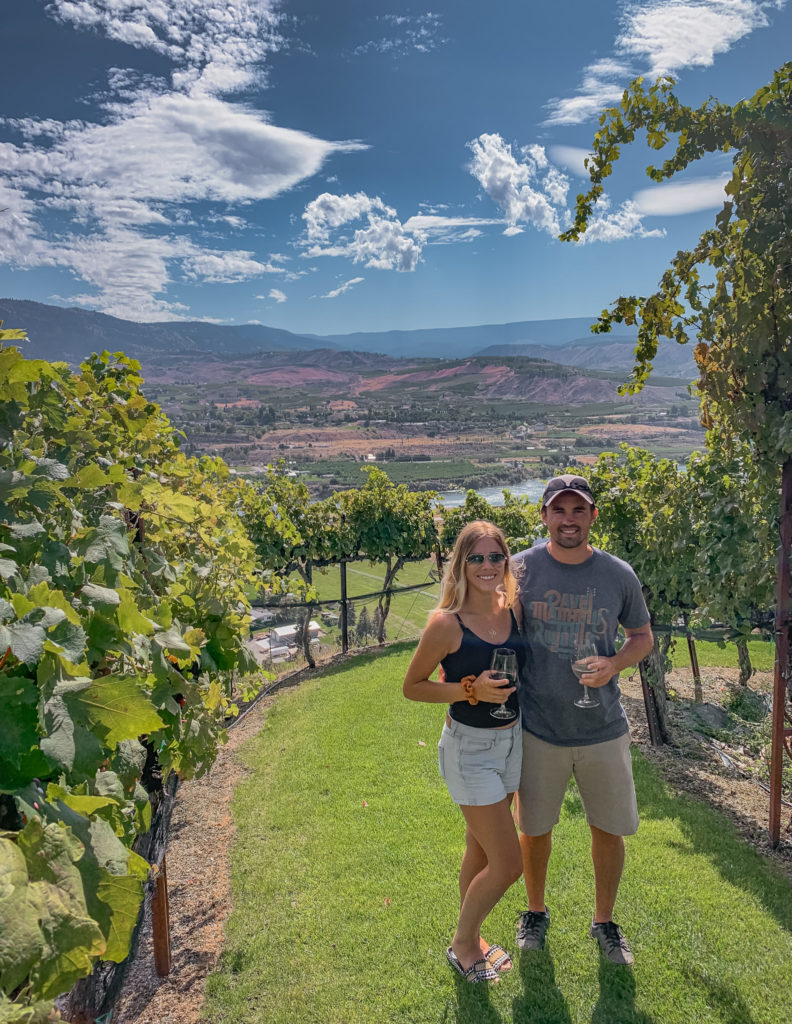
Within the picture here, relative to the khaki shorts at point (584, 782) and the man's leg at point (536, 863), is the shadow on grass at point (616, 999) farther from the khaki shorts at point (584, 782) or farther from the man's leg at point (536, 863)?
the khaki shorts at point (584, 782)

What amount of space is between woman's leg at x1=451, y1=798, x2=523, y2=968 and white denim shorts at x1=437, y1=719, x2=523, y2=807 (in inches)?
2.5

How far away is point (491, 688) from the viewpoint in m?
2.43

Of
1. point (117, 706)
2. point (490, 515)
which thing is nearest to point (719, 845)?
point (117, 706)

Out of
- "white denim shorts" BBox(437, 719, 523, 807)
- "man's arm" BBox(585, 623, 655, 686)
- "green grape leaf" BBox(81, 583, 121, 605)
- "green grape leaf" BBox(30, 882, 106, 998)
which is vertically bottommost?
"white denim shorts" BBox(437, 719, 523, 807)

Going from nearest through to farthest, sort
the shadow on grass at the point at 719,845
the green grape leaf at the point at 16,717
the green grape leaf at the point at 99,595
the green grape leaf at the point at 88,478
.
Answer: the green grape leaf at the point at 16,717
the green grape leaf at the point at 99,595
the green grape leaf at the point at 88,478
the shadow on grass at the point at 719,845

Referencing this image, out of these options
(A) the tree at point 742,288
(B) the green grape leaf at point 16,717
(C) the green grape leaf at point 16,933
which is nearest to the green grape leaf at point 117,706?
(B) the green grape leaf at point 16,717

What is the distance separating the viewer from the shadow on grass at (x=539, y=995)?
2.52 m

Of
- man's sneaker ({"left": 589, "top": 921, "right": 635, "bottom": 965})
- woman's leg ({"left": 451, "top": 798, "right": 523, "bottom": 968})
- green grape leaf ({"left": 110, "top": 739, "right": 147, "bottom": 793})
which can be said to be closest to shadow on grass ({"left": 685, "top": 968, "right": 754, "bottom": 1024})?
man's sneaker ({"left": 589, "top": 921, "right": 635, "bottom": 965})

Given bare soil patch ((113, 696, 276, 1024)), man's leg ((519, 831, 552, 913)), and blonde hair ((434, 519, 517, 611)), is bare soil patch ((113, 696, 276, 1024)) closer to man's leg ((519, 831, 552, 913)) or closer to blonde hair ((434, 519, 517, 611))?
man's leg ((519, 831, 552, 913))

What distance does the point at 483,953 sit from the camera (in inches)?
110

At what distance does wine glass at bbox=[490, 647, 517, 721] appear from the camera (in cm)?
245

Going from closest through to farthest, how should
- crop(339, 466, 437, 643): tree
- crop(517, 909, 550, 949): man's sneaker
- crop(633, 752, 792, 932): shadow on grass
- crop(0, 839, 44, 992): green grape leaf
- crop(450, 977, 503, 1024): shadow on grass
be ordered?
1. crop(0, 839, 44, 992): green grape leaf
2. crop(450, 977, 503, 1024): shadow on grass
3. crop(517, 909, 550, 949): man's sneaker
4. crop(633, 752, 792, 932): shadow on grass
5. crop(339, 466, 437, 643): tree

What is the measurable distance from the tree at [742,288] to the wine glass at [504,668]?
6.92 ft

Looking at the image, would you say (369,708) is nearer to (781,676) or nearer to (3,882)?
(781,676)
